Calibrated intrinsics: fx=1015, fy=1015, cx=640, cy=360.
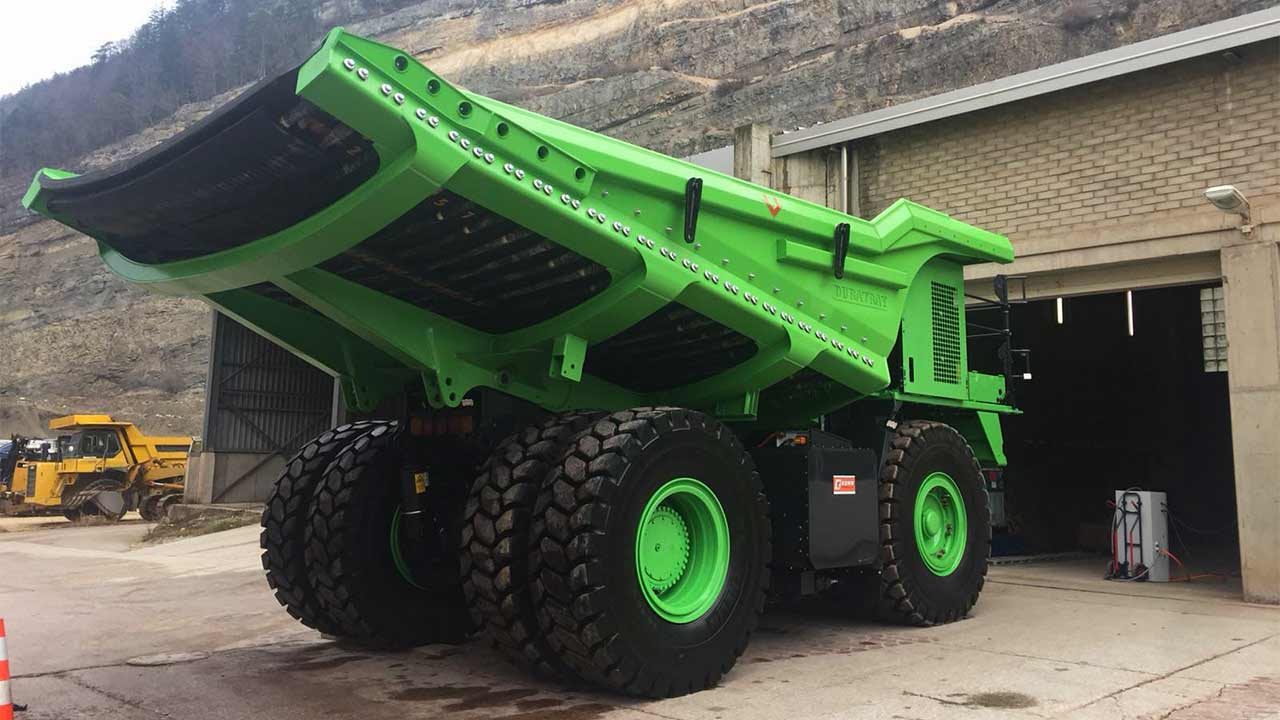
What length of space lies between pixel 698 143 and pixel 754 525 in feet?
147

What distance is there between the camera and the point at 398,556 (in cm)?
644

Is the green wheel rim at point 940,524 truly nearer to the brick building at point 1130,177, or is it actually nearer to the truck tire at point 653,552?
the truck tire at point 653,552

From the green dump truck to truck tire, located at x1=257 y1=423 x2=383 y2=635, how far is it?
0.07ft

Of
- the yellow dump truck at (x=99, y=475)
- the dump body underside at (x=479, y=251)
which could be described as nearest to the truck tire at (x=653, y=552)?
A: the dump body underside at (x=479, y=251)

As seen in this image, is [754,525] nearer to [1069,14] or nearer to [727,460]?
[727,460]

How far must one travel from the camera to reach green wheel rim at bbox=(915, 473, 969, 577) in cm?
753

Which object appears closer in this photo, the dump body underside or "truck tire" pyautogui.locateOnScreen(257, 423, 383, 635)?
the dump body underside

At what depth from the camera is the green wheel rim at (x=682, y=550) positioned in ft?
17.5

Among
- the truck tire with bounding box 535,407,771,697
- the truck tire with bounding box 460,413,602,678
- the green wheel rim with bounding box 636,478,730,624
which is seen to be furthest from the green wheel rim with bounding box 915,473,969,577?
the truck tire with bounding box 460,413,602,678

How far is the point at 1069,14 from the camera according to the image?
4125 cm

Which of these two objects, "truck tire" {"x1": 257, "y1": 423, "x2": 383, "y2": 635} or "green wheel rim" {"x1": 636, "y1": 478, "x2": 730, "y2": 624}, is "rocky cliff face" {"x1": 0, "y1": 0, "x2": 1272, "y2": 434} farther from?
"truck tire" {"x1": 257, "y1": 423, "x2": 383, "y2": 635}

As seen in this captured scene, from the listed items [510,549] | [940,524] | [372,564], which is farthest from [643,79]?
[510,549]

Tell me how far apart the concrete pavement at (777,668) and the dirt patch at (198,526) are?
946 centimetres

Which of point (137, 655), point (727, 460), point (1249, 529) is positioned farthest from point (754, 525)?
point (1249, 529)
